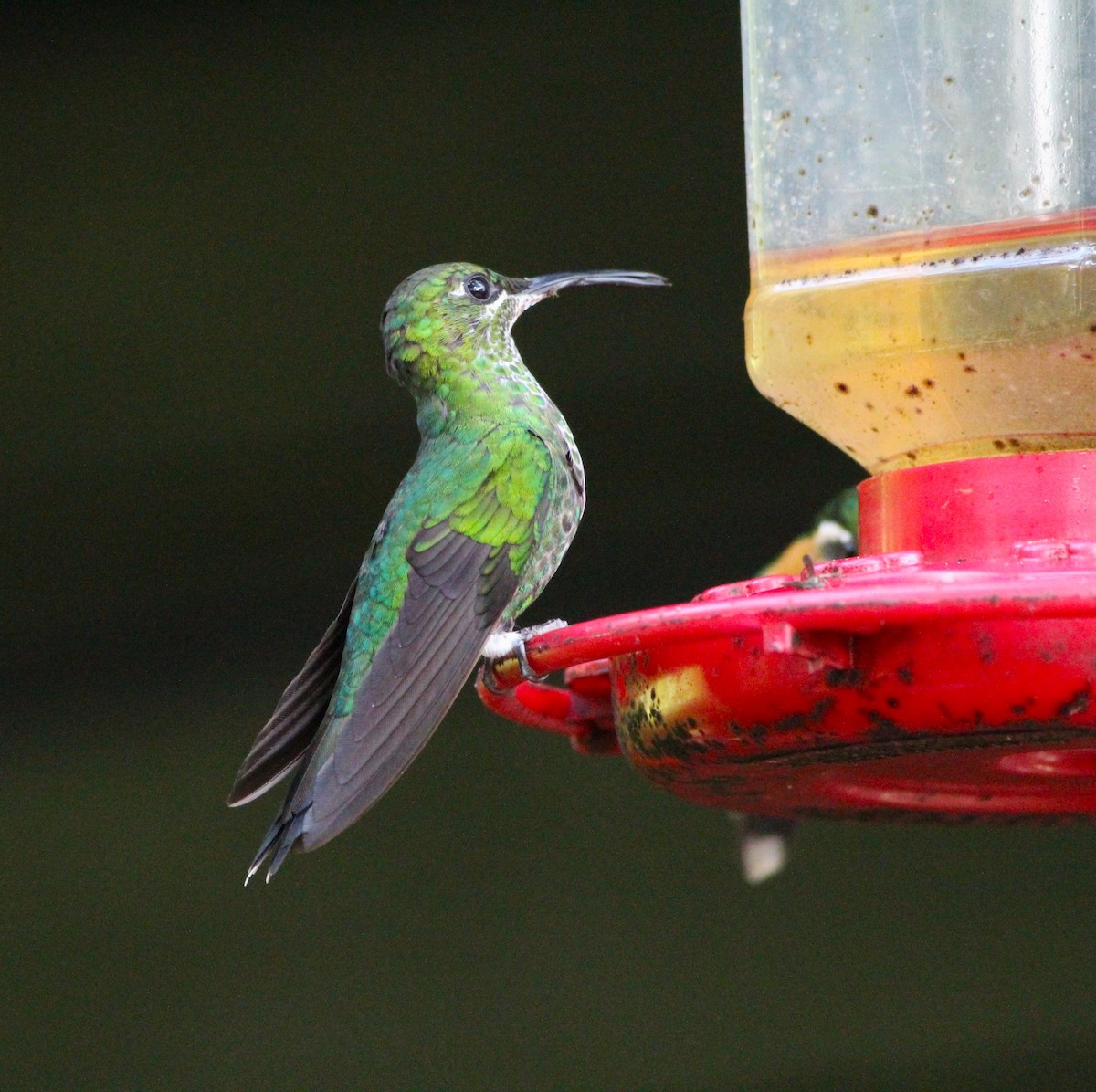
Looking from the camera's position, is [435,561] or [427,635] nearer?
[427,635]

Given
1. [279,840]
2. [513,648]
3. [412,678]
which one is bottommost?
[279,840]

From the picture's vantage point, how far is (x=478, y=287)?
130 inches

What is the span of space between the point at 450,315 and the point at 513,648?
4.09 ft

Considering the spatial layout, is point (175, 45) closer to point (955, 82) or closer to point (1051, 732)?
point (955, 82)

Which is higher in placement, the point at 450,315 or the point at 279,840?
the point at 450,315

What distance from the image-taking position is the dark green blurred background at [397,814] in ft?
15.6

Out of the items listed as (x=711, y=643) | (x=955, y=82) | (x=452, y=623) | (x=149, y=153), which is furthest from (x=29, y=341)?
(x=711, y=643)

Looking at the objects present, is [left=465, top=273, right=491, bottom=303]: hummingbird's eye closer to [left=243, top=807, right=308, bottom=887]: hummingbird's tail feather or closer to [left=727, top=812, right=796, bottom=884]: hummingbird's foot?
[left=243, top=807, right=308, bottom=887]: hummingbird's tail feather

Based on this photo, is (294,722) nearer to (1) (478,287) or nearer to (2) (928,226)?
(1) (478,287)

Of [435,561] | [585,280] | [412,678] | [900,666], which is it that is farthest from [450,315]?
[900,666]

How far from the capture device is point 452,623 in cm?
268

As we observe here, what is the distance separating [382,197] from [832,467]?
1478mm

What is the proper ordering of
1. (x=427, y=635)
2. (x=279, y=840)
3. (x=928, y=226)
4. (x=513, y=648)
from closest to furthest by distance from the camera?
(x=513, y=648) < (x=279, y=840) < (x=928, y=226) < (x=427, y=635)

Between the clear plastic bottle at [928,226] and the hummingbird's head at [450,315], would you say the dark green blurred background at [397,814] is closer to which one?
the hummingbird's head at [450,315]
